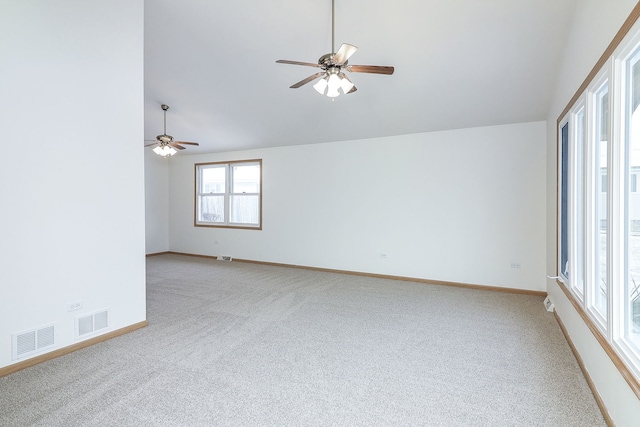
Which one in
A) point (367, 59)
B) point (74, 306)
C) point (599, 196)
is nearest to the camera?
point (599, 196)

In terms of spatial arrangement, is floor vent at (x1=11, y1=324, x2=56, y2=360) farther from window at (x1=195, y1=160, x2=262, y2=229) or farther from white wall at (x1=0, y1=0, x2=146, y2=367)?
window at (x1=195, y1=160, x2=262, y2=229)

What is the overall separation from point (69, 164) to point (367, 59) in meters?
3.08

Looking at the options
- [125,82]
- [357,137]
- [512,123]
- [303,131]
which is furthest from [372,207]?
[125,82]

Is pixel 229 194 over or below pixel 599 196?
over

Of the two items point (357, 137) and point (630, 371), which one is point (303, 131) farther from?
point (630, 371)

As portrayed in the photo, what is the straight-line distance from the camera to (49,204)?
2492 millimetres

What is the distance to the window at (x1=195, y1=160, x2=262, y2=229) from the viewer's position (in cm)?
692

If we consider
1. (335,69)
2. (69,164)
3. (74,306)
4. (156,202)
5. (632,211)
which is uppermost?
(335,69)

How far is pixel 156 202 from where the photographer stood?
25.4ft

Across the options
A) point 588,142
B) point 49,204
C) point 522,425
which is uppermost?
point 588,142

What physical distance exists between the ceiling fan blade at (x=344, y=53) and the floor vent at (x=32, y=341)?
10.4 feet

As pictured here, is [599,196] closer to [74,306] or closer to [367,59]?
[367,59]

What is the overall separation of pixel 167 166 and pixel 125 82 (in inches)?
212

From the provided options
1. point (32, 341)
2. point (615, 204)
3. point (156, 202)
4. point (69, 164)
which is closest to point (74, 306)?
point (32, 341)
